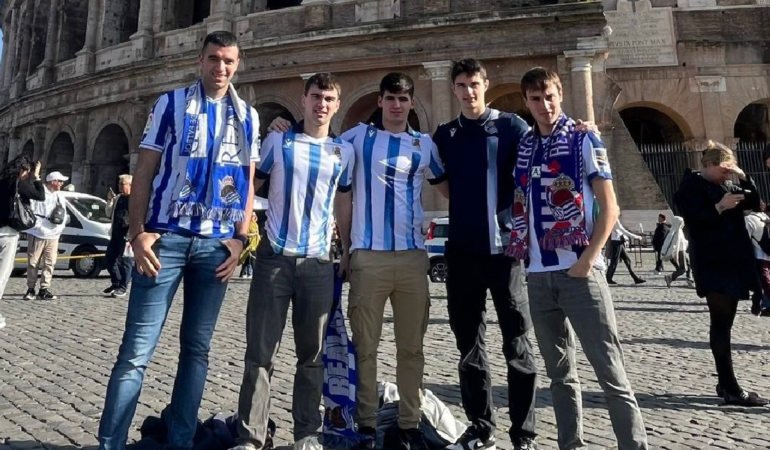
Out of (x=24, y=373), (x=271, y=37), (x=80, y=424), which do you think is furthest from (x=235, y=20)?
(x=80, y=424)

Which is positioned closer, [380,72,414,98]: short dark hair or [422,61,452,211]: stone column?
[380,72,414,98]: short dark hair

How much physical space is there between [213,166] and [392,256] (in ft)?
3.44

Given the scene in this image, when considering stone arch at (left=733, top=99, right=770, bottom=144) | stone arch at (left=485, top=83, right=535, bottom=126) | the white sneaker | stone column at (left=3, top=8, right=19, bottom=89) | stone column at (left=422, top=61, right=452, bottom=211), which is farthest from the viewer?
stone column at (left=3, top=8, right=19, bottom=89)

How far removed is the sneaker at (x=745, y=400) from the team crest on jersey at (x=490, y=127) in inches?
99.0

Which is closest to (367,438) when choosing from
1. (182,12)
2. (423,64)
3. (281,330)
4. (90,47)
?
(281,330)

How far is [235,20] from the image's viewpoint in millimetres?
17547

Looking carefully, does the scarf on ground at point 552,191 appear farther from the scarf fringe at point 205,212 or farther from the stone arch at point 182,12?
the stone arch at point 182,12

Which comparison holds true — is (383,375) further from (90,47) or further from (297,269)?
(90,47)

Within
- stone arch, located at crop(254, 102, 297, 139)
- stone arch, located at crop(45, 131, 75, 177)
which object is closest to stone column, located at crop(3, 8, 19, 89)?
stone arch, located at crop(45, 131, 75, 177)

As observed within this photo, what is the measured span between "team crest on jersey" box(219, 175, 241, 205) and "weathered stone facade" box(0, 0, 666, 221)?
479 inches

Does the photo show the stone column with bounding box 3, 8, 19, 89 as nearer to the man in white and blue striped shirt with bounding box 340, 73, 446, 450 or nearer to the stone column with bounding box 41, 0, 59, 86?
the stone column with bounding box 41, 0, 59, 86

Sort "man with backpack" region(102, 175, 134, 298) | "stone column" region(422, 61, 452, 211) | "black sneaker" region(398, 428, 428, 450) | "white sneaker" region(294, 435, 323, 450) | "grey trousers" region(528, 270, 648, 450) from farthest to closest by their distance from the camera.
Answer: "stone column" region(422, 61, 452, 211) < "man with backpack" region(102, 175, 134, 298) < "black sneaker" region(398, 428, 428, 450) < "white sneaker" region(294, 435, 323, 450) < "grey trousers" region(528, 270, 648, 450)

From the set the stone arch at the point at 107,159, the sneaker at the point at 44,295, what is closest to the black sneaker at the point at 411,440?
the sneaker at the point at 44,295

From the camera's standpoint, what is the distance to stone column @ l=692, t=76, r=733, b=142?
18.0 meters
